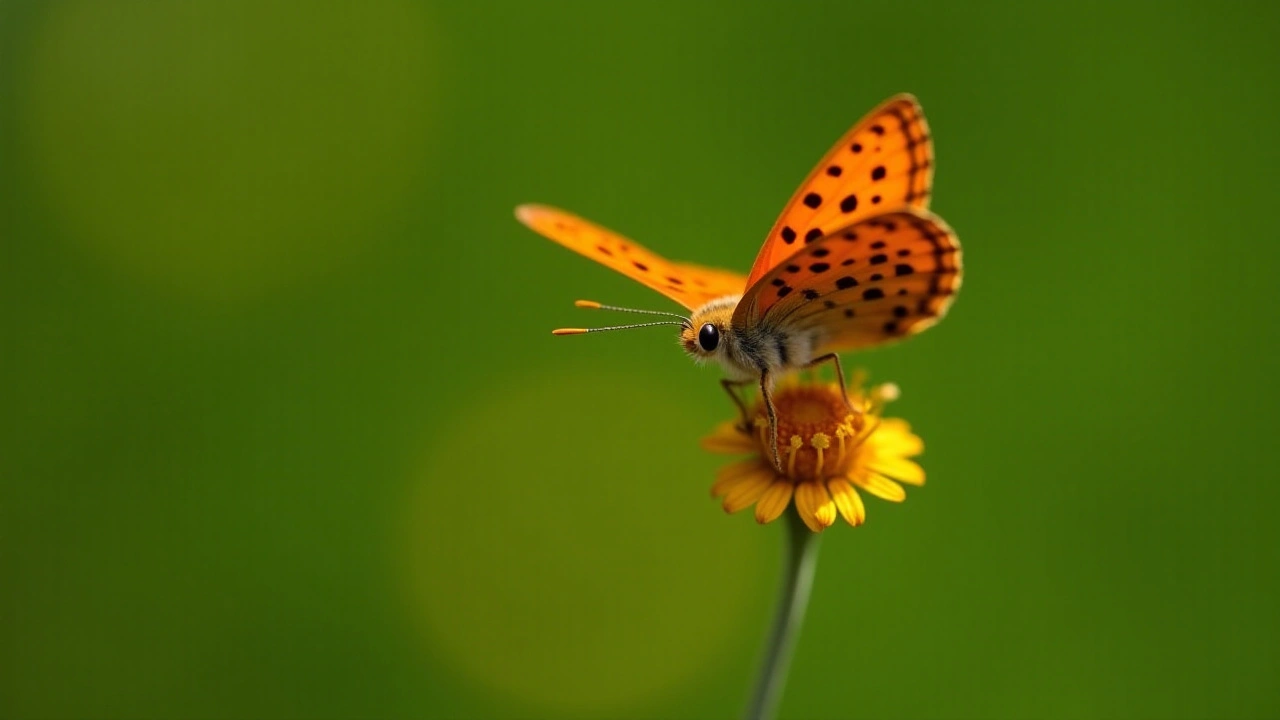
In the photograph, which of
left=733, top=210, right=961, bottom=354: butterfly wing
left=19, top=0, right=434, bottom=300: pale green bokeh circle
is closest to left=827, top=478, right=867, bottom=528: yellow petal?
left=733, top=210, right=961, bottom=354: butterfly wing

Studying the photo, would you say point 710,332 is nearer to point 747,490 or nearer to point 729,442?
point 729,442

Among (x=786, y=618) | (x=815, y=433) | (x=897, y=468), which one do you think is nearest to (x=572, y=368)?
(x=815, y=433)

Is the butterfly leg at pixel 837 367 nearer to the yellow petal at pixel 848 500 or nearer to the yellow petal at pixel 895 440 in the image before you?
the yellow petal at pixel 895 440

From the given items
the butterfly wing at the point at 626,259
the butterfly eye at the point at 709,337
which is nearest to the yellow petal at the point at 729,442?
the butterfly eye at the point at 709,337

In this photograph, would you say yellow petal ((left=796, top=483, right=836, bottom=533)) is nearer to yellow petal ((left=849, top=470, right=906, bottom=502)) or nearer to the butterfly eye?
yellow petal ((left=849, top=470, right=906, bottom=502))

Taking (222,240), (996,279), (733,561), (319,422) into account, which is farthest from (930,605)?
(222,240)
